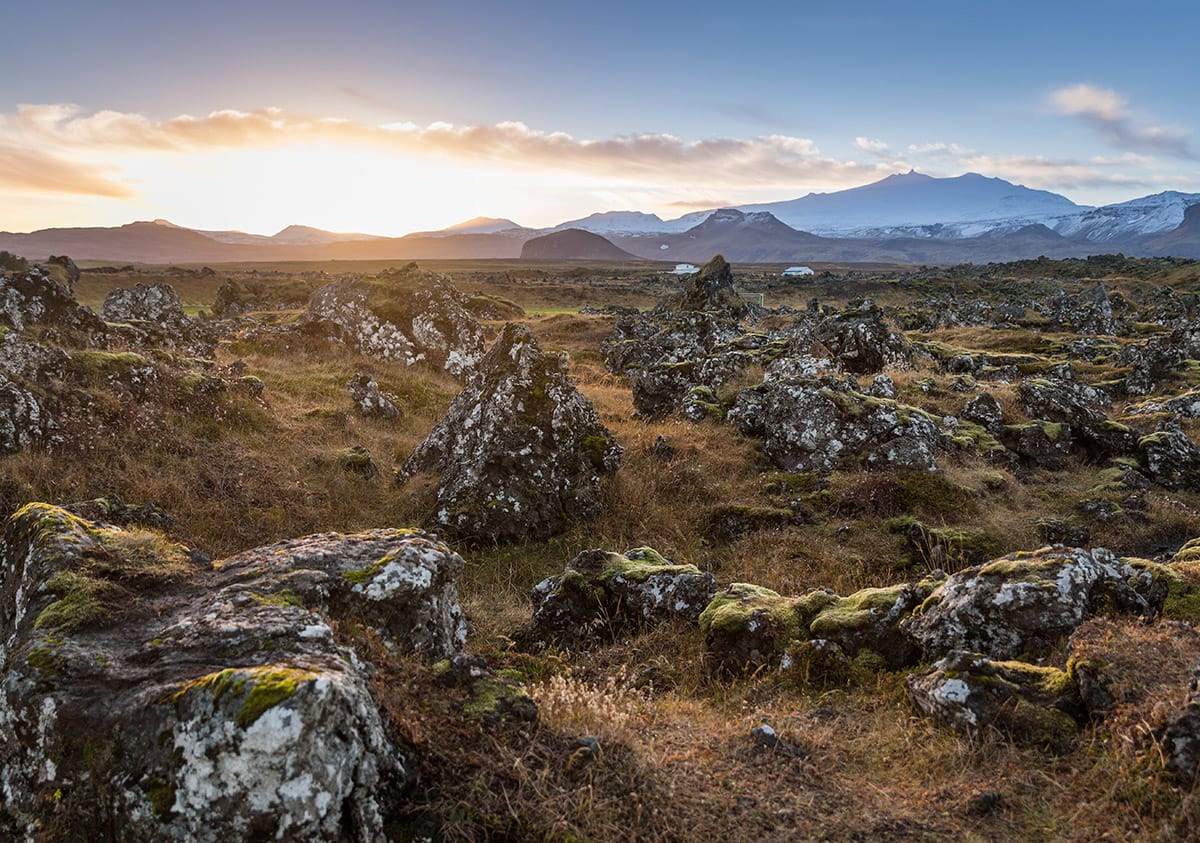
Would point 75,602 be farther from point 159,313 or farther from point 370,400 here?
point 159,313

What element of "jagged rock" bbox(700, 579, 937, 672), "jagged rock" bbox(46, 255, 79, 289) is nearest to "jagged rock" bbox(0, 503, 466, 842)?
"jagged rock" bbox(700, 579, 937, 672)

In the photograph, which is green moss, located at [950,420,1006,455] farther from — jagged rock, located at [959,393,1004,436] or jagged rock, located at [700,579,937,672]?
jagged rock, located at [700,579,937,672]

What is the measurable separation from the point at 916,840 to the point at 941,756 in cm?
113

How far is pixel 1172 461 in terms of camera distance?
14.9m

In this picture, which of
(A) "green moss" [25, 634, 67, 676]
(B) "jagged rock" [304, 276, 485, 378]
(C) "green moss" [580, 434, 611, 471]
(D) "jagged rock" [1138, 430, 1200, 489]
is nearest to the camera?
(A) "green moss" [25, 634, 67, 676]

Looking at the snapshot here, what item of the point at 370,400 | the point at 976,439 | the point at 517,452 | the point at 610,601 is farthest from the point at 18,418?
the point at 976,439

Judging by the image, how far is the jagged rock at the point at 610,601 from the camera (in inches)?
341

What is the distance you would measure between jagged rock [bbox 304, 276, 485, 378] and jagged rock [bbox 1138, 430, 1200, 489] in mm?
22006

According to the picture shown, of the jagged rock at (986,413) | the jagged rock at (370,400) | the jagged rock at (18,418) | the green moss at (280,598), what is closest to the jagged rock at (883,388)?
the jagged rock at (986,413)

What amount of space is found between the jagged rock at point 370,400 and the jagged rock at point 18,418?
780 cm

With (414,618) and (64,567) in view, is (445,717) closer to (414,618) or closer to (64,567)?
(414,618)

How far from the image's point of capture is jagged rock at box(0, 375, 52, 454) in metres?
12.2

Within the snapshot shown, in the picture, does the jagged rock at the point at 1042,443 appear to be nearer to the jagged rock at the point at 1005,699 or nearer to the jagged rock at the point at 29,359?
the jagged rock at the point at 1005,699

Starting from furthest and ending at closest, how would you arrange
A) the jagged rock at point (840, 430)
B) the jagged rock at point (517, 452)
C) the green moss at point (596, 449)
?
1. the jagged rock at point (840, 430)
2. the green moss at point (596, 449)
3. the jagged rock at point (517, 452)
